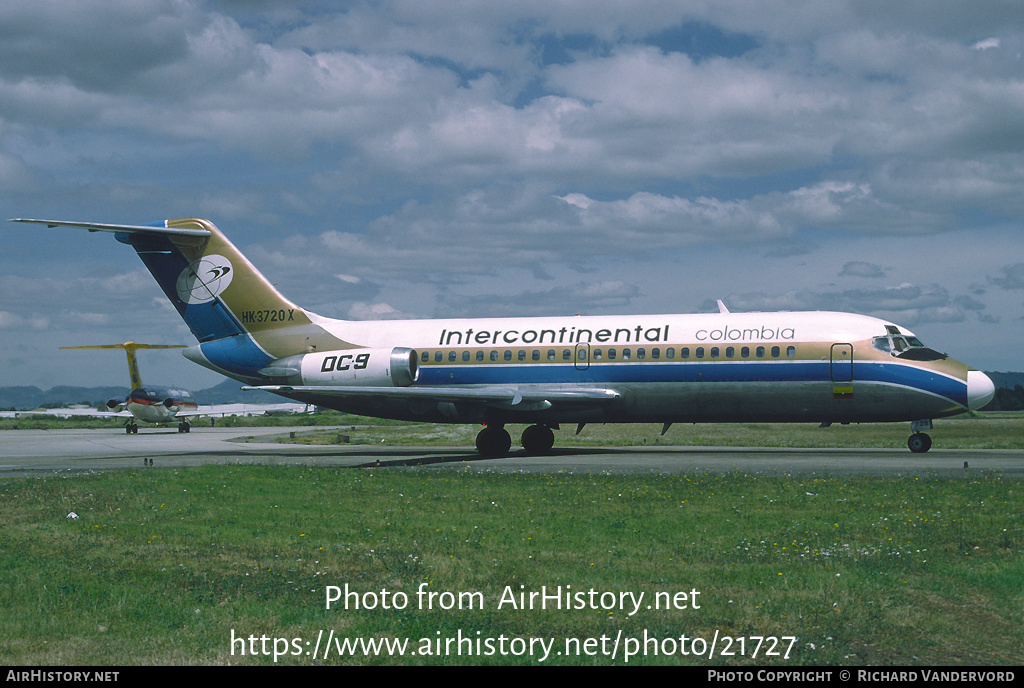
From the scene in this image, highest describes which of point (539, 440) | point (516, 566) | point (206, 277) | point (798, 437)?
point (206, 277)

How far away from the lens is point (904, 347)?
26.7m

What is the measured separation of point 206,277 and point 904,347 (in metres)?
24.5

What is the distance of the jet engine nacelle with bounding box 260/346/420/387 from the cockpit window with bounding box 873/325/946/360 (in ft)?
49.8

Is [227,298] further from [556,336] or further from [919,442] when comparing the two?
[919,442]

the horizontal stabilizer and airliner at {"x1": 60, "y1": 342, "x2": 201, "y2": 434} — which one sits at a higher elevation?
the horizontal stabilizer

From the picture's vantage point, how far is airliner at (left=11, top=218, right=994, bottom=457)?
26562 millimetres

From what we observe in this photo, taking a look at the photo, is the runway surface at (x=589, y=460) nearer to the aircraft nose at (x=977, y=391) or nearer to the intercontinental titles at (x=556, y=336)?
the aircraft nose at (x=977, y=391)

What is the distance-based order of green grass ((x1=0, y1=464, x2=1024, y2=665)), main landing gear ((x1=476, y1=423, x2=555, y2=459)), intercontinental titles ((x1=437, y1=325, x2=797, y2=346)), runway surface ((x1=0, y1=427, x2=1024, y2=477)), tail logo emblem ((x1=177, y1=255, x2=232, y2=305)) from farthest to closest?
tail logo emblem ((x1=177, y1=255, x2=232, y2=305)) < main landing gear ((x1=476, y1=423, x2=555, y2=459)) < intercontinental titles ((x1=437, y1=325, x2=797, y2=346)) < runway surface ((x1=0, y1=427, x2=1024, y2=477)) < green grass ((x1=0, y1=464, x2=1024, y2=665))

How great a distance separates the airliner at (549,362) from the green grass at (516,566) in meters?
9.90

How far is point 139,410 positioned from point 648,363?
39066 millimetres

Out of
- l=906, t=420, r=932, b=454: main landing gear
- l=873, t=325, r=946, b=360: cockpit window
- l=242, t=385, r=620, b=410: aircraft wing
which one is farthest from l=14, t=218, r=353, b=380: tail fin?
l=906, t=420, r=932, b=454: main landing gear

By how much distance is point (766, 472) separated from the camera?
792 inches

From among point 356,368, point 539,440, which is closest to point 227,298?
point 356,368

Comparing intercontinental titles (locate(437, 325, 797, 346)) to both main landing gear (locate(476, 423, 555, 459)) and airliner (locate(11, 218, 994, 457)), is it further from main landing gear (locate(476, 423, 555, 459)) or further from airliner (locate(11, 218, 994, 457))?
main landing gear (locate(476, 423, 555, 459))
